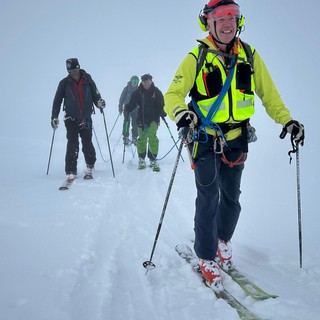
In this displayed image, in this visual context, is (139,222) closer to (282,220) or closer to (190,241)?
(190,241)

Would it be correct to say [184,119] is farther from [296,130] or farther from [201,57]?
[296,130]

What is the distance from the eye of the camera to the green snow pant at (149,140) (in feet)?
29.7

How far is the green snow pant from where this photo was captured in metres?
9.06

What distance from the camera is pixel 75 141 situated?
23.8 feet

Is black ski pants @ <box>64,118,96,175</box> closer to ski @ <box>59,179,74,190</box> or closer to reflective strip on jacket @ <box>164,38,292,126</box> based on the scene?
ski @ <box>59,179,74,190</box>

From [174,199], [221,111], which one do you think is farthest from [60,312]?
[174,199]

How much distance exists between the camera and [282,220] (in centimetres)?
458

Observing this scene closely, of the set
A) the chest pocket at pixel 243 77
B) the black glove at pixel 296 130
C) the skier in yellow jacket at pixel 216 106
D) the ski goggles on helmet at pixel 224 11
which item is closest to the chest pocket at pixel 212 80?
the skier in yellow jacket at pixel 216 106

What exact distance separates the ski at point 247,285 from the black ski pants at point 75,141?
193 inches

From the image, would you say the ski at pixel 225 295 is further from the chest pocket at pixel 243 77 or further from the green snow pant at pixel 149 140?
the green snow pant at pixel 149 140

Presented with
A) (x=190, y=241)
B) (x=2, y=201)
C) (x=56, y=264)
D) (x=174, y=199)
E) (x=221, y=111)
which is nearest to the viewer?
(x=221, y=111)

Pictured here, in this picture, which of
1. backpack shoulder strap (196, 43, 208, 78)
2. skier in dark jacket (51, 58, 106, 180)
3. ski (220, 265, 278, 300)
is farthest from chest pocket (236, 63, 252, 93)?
skier in dark jacket (51, 58, 106, 180)

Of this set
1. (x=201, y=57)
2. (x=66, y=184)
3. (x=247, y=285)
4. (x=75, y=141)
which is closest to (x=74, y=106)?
(x=75, y=141)

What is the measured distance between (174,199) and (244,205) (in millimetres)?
1365
